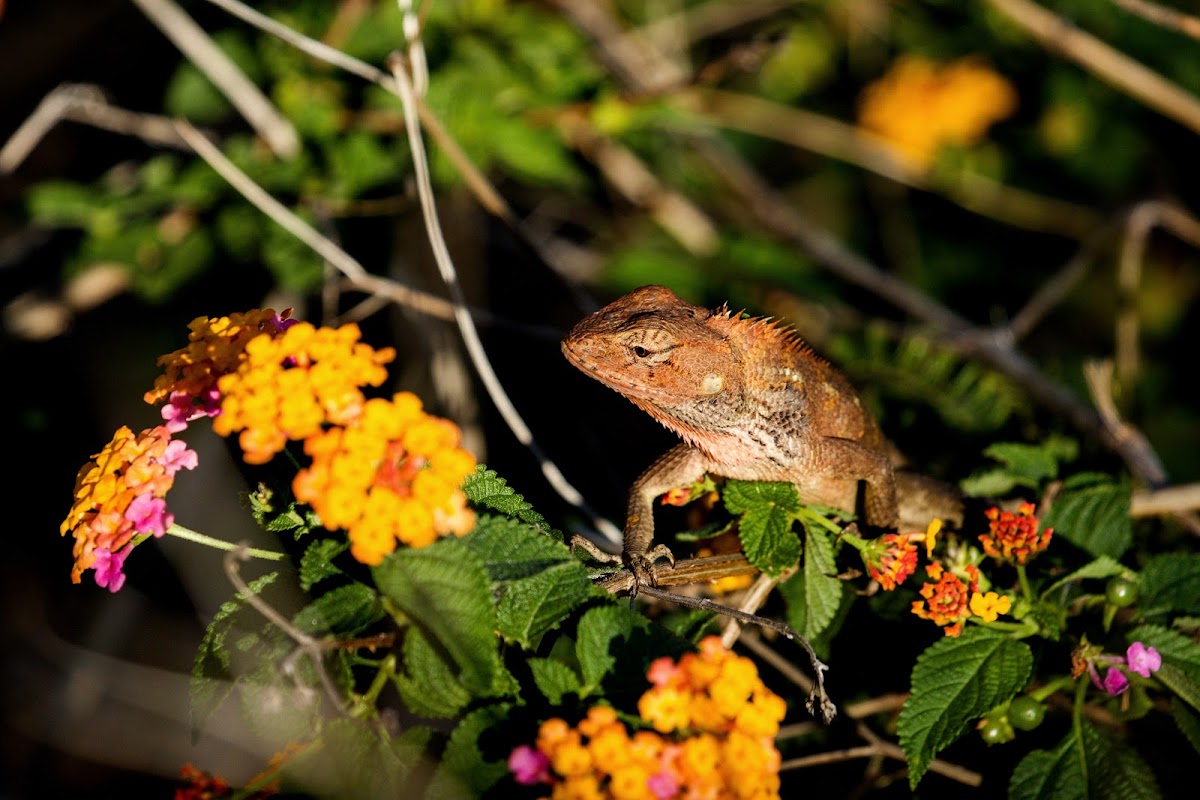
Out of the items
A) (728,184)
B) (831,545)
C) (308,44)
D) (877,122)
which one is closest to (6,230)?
Answer: (308,44)

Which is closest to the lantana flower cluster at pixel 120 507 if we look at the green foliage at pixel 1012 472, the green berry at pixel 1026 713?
the green berry at pixel 1026 713

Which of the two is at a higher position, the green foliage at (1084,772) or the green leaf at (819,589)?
the green leaf at (819,589)

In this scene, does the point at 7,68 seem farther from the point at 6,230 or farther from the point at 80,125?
the point at 6,230

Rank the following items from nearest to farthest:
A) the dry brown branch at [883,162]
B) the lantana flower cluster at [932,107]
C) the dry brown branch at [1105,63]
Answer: the dry brown branch at [1105,63], the lantana flower cluster at [932,107], the dry brown branch at [883,162]

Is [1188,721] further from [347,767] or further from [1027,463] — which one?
[347,767]

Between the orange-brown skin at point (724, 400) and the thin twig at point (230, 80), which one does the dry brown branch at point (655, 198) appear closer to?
the thin twig at point (230, 80)

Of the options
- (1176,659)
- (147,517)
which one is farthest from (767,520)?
(147,517)
